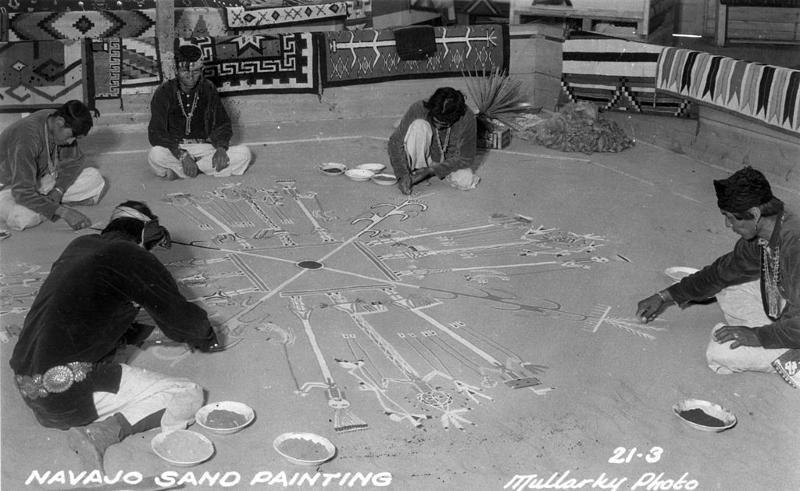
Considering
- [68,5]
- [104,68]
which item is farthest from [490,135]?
[68,5]

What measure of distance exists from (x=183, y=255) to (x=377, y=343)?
173cm

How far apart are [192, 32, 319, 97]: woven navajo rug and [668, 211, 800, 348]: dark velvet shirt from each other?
5.40 meters

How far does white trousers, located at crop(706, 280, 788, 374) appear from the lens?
15.0 feet

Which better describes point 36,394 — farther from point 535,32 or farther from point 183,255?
point 535,32

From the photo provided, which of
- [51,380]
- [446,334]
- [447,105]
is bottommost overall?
[446,334]

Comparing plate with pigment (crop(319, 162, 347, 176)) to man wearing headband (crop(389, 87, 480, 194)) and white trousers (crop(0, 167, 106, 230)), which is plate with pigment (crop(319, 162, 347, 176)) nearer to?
man wearing headband (crop(389, 87, 480, 194))

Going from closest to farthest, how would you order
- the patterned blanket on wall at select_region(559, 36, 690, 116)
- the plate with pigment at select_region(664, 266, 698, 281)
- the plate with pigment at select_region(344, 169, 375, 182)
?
the plate with pigment at select_region(664, 266, 698, 281) → the plate with pigment at select_region(344, 169, 375, 182) → the patterned blanket on wall at select_region(559, 36, 690, 116)

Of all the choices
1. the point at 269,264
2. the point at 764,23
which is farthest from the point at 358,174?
the point at 764,23

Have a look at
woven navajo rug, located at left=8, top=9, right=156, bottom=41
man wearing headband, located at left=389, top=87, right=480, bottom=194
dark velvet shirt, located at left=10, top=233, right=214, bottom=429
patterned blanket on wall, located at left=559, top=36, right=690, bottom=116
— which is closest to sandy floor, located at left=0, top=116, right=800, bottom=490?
man wearing headband, located at left=389, top=87, right=480, bottom=194

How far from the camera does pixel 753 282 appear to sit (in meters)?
4.92

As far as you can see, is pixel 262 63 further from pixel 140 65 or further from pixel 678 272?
pixel 678 272

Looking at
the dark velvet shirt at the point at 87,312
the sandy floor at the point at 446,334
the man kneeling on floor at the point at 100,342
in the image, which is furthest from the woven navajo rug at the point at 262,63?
the dark velvet shirt at the point at 87,312

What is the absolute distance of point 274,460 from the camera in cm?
395

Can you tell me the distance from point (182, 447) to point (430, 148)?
401cm
